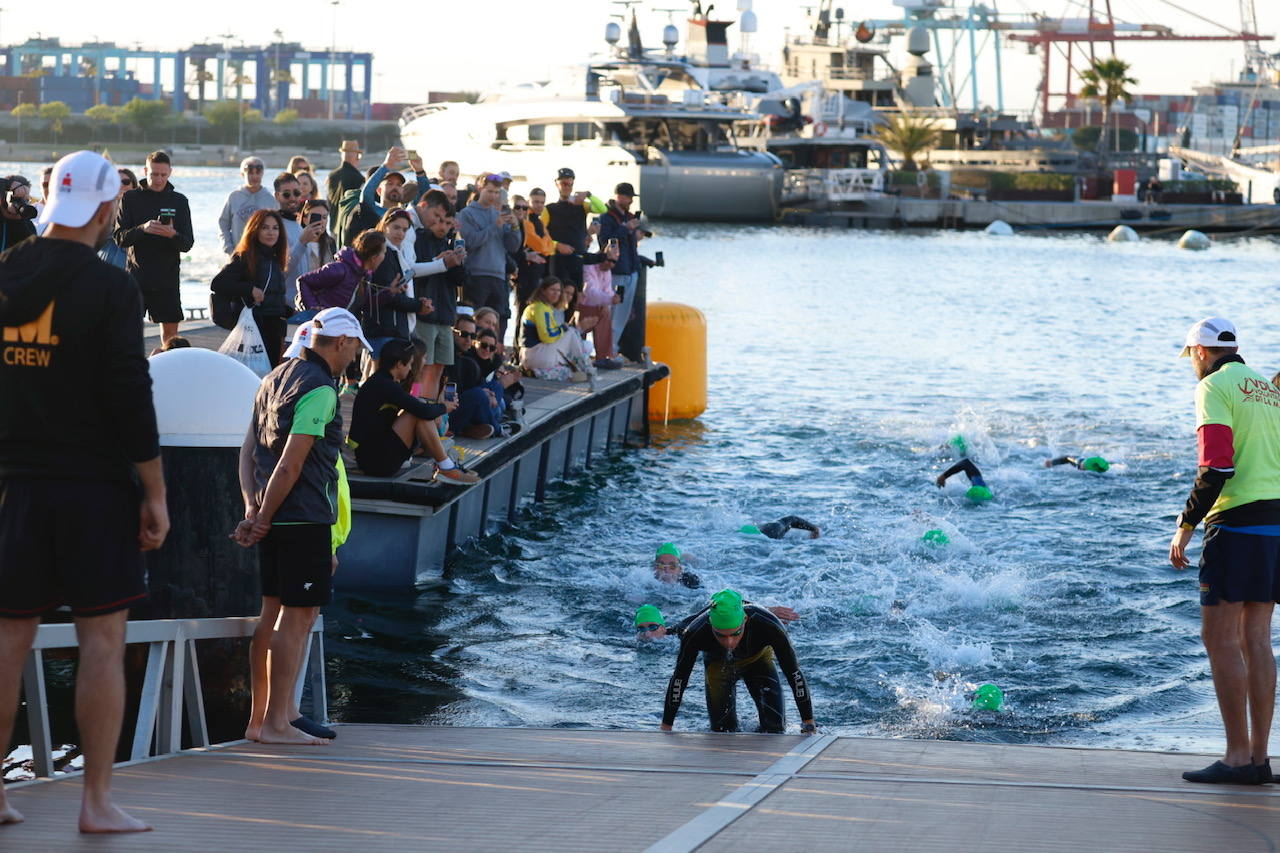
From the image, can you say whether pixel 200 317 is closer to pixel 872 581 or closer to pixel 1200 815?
pixel 872 581

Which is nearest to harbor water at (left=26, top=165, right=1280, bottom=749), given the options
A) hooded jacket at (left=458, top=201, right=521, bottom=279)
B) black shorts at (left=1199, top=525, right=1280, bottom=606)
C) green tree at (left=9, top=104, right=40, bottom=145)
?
hooded jacket at (left=458, top=201, right=521, bottom=279)

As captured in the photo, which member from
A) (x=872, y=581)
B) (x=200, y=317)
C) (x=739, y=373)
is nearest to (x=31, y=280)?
(x=872, y=581)

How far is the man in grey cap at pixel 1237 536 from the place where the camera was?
641 centimetres

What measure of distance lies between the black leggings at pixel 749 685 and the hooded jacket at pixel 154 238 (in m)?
6.16

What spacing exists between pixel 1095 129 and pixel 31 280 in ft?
442

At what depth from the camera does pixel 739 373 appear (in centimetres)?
3034

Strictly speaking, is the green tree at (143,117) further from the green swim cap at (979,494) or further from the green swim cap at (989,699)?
the green swim cap at (989,699)

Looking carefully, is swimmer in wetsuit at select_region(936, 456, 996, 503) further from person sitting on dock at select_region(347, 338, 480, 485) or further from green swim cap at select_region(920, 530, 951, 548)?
person sitting on dock at select_region(347, 338, 480, 485)

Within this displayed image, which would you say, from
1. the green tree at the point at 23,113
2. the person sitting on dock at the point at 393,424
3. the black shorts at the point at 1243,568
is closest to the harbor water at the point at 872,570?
the person sitting on dock at the point at 393,424

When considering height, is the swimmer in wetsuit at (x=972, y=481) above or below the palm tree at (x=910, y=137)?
below

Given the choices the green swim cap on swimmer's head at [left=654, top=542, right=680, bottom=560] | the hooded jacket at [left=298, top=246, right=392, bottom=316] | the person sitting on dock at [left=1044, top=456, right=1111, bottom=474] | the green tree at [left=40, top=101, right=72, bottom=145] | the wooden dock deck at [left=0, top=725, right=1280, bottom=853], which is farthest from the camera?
the green tree at [left=40, top=101, right=72, bottom=145]

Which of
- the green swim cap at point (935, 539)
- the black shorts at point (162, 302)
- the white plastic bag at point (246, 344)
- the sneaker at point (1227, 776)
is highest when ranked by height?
the black shorts at point (162, 302)

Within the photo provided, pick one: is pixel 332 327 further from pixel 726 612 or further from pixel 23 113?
pixel 23 113

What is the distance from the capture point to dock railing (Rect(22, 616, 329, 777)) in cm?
590
